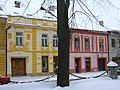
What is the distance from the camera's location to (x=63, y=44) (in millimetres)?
13234

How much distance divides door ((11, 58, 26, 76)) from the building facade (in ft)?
52.8

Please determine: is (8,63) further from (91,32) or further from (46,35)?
(91,32)

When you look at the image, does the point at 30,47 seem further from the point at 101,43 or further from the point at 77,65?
the point at 101,43

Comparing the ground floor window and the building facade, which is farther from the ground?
the building facade

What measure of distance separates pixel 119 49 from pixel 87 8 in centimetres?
3263

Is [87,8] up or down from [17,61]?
up

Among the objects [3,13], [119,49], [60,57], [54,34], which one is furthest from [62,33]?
[119,49]

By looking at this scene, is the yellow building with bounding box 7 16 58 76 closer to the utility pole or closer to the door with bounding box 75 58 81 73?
the door with bounding box 75 58 81 73

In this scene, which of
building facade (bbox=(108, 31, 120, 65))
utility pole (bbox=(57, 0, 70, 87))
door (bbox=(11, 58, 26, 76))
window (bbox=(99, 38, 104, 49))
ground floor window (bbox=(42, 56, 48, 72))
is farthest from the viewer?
building facade (bbox=(108, 31, 120, 65))

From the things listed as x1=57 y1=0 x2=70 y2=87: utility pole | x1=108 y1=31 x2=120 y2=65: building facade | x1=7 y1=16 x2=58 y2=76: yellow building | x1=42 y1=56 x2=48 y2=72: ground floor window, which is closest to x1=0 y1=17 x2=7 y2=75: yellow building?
x1=7 y1=16 x2=58 y2=76: yellow building

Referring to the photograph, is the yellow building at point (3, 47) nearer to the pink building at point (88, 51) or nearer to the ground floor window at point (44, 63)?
the ground floor window at point (44, 63)

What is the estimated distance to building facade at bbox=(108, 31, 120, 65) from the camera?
45.0 m

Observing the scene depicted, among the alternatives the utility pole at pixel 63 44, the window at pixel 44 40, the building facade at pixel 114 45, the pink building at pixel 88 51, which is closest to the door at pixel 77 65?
the pink building at pixel 88 51

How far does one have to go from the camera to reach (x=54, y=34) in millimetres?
36750
